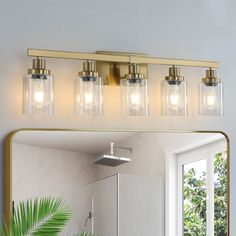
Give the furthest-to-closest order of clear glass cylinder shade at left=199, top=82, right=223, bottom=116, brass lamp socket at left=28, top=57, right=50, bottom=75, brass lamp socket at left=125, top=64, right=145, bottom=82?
clear glass cylinder shade at left=199, top=82, right=223, bottom=116, brass lamp socket at left=125, top=64, right=145, bottom=82, brass lamp socket at left=28, top=57, right=50, bottom=75

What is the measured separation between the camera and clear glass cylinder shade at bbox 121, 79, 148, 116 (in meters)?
2.35

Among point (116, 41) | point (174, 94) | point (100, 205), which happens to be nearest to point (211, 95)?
point (174, 94)

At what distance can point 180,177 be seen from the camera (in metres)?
2.48

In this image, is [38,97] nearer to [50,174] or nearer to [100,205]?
[50,174]

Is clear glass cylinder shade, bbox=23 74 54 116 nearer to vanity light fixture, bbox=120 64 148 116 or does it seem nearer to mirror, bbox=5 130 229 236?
mirror, bbox=5 130 229 236

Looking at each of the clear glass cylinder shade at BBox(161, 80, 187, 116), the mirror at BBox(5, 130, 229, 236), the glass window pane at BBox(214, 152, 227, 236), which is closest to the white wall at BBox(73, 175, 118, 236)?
the mirror at BBox(5, 130, 229, 236)

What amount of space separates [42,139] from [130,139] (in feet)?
1.07

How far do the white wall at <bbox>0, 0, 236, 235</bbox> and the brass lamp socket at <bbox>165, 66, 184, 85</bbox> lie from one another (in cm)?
8

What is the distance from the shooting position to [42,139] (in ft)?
7.51

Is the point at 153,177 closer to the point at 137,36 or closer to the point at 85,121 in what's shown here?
the point at 85,121

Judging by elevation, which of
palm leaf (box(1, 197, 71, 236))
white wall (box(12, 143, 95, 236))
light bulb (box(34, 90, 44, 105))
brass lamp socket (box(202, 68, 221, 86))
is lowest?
palm leaf (box(1, 197, 71, 236))

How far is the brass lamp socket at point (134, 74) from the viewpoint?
7.69 ft

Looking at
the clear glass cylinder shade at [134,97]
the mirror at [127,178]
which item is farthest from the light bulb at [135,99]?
the mirror at [127,178]

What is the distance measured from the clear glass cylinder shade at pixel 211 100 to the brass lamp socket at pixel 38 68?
60 cm
